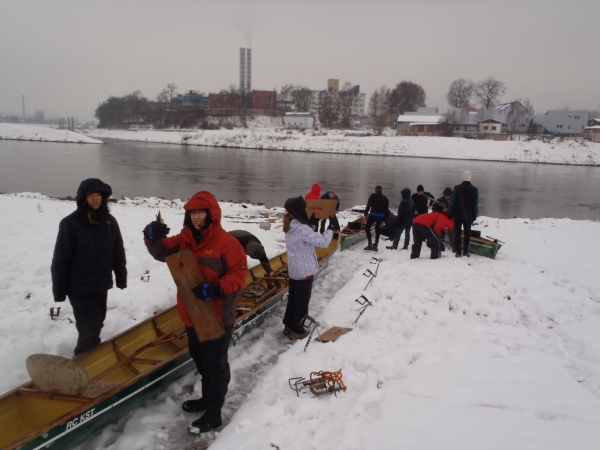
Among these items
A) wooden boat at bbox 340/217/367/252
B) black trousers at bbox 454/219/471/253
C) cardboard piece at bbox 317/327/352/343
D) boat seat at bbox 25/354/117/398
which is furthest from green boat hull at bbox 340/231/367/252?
boat seat at bbox 25/354/117/398

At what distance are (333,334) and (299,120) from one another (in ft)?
276

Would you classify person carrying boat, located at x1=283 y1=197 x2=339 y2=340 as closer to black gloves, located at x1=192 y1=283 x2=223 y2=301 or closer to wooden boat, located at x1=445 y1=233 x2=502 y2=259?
black gloves, located at x1=192 y1=283 x2=223 y2=301

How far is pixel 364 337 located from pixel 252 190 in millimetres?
17605

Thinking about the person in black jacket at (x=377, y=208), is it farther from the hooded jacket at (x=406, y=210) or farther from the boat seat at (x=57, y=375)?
the boat seat at (x=57, y=375)

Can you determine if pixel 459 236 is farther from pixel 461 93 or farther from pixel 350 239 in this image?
pixel 461 93

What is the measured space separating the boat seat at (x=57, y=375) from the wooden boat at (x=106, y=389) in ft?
0.22

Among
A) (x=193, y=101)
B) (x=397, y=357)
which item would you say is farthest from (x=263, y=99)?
(x=397, y=357)

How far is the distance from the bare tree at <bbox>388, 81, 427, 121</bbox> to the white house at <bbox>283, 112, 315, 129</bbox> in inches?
884

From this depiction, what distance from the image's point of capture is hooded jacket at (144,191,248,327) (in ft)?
10.9

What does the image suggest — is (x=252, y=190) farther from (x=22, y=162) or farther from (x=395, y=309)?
(x=22, y=162)

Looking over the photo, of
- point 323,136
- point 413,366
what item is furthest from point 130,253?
point 323,136

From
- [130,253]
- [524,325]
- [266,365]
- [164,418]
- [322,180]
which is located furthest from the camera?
[322,180]

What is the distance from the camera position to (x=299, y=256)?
5.07 meters

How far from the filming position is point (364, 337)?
495cm
